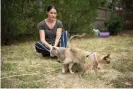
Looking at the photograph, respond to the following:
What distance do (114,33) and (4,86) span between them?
9938mm

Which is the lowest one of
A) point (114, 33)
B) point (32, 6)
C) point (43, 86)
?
point (114, 33)

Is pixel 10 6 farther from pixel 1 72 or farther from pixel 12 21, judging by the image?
pixel 1 72

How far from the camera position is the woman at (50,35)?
17.2 feet

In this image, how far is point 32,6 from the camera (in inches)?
337

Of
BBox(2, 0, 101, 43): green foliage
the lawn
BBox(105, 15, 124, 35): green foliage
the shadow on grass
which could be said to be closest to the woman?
the lawn

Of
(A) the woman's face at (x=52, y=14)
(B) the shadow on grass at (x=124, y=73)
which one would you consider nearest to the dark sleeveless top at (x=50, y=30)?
(A) the woman's face at (x=52, y=14)

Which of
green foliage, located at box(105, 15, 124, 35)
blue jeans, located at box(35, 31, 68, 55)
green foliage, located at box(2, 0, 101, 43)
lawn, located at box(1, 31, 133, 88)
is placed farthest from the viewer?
green foliage, located at box(105, 15, 124, 35)

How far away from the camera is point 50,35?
545cm

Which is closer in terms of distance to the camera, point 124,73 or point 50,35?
point 124,73

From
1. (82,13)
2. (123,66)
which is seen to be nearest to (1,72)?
(123,66)

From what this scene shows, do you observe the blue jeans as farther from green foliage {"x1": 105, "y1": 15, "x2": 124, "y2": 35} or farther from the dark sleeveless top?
green foliage {"x1": 105, "y1": 15, "x2": 124, "y2": 35}

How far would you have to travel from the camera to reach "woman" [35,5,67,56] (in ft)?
17.2

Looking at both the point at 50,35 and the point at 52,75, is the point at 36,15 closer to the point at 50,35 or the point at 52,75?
the point at 50,35

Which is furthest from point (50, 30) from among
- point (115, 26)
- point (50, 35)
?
point (115, 26)
